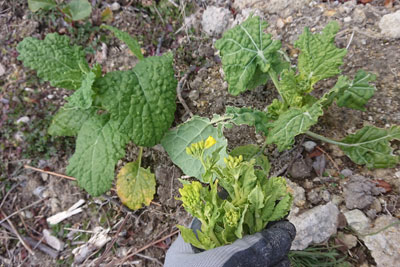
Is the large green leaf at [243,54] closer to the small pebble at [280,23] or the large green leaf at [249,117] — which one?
the large green leaf at [249,117]

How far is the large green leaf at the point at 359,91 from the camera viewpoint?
6.31 ft

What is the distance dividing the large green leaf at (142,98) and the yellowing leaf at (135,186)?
414 mm

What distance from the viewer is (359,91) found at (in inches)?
76.4

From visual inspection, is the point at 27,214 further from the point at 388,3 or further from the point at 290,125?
the point at 388,3

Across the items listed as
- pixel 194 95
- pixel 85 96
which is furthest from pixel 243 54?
pixel 85 96

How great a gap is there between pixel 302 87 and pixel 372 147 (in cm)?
54

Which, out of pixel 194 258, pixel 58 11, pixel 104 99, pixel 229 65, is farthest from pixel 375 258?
pixel 58 11

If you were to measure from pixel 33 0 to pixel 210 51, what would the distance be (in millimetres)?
1680

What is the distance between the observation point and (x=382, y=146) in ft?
6.24

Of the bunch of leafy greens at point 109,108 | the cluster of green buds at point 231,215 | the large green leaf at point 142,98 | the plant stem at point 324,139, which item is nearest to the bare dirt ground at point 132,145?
the plant stem at point 324,139

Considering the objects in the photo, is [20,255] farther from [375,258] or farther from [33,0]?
[375,258]

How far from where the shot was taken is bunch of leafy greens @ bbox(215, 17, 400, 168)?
185 cm

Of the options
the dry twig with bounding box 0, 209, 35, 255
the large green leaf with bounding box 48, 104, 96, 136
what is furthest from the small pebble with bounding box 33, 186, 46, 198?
the large green leaf with bounding box 48, 104, 96, 136

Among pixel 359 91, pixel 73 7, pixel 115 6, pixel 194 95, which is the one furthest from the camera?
pixel 115 6
